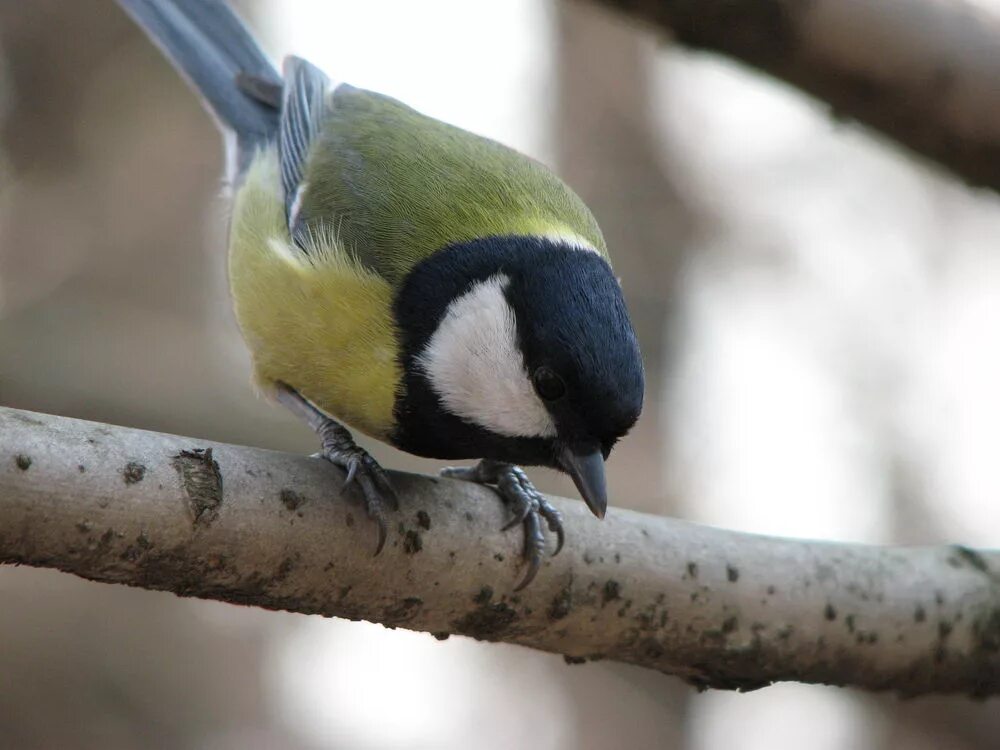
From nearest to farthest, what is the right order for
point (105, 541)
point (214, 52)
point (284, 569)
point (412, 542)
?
point (105, 541) → point (284, 569) → point (412, 542) → point (214, 52)

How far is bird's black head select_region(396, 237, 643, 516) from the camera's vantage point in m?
1.82

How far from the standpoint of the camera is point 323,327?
207 cm

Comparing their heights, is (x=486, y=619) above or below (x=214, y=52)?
below

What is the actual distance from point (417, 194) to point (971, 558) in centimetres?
129

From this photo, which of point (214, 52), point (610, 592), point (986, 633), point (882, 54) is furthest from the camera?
point (214, 52)

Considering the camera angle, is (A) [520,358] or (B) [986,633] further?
(B) [986,633]

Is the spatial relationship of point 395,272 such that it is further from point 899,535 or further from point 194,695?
point 899,535

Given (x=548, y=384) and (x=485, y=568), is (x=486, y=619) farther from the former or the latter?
(x=548, y=384)

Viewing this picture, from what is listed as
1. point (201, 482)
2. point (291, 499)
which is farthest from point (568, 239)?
point (201, 482)

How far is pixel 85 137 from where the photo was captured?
553 centimetres

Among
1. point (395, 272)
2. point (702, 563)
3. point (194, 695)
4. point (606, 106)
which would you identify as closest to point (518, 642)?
point (702, 563)

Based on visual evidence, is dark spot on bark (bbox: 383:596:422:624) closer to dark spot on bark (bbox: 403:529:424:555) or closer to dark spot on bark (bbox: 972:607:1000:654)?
dark spot on bark (bbox: 403:529:424:555)

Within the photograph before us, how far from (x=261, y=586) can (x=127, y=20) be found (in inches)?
196

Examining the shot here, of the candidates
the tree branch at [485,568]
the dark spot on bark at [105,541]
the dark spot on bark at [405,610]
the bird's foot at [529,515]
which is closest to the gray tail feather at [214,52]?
the bird's foot at [529,515]
